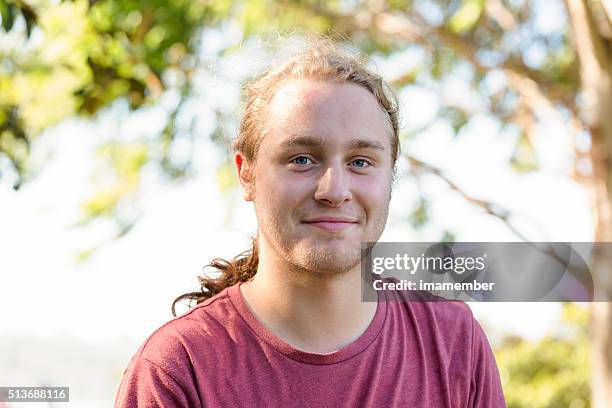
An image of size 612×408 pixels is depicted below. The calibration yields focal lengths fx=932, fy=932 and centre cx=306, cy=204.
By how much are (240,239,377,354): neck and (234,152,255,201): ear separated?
147mm

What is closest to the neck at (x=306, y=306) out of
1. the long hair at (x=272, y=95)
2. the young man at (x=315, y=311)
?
the young man at (x=315, y=311)

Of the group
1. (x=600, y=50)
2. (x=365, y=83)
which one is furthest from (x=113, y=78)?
(x=600, y=50)

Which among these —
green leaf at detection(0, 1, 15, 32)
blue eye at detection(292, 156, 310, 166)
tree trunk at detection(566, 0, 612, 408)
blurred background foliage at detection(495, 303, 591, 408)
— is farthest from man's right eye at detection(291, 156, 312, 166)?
blurred background foliage at detection(495, 303, 591, 408)

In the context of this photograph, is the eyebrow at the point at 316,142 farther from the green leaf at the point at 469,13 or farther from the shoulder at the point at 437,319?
the green leaf at the point at 469,13

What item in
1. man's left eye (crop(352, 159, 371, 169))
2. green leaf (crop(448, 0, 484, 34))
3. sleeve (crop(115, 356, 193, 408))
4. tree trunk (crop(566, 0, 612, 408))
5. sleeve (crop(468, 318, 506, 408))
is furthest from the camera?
tree trunk (crop(566, 0, 612, 408))

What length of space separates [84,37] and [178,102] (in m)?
0.97

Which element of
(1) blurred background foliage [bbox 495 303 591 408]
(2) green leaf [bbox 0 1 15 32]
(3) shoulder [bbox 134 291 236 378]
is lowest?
(3) shoulder [bbox 134 291 236 378]

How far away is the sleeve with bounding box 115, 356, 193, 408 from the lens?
1.67m

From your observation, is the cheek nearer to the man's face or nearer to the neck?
the man's face

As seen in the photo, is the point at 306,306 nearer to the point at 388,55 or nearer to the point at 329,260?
the point at 329,260

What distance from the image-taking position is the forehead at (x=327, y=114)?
1766 millimetres

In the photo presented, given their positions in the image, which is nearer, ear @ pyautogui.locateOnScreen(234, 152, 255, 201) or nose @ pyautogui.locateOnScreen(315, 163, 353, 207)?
nose @ pyautogui.locateOnScreen(315, 163, 353, 207)

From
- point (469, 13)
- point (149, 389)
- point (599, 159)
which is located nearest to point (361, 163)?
point (149, 389)

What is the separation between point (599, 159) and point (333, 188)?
4533mm
